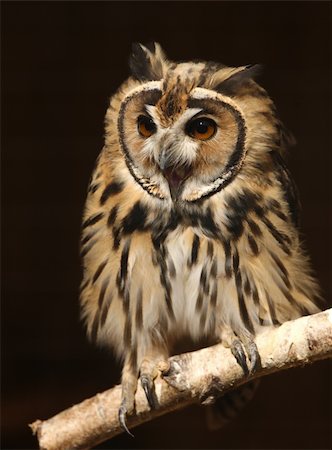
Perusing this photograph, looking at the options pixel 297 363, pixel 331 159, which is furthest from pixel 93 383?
pixel 297 363

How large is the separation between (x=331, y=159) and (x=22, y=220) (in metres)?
1.10

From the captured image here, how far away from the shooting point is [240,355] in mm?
1900

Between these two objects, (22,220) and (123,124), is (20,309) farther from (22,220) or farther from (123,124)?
(123,124)

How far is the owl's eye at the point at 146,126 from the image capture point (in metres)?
1.90

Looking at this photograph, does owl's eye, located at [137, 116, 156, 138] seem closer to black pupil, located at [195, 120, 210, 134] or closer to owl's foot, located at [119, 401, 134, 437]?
black pupil, located at [195, 120, 210, 134]

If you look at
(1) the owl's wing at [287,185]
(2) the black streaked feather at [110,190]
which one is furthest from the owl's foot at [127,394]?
(1) the owl's wing at [287,185]

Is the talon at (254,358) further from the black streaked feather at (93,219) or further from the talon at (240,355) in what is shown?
the black streaked feather at (93,219)

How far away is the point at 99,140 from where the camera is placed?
3.28 meters

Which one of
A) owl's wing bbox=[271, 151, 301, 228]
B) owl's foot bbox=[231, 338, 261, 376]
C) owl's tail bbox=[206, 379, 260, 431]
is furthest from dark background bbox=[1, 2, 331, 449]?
owl's foot bbox=[231, 338, 261, 376]

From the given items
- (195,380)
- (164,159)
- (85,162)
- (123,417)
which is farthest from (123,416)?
(85,162)

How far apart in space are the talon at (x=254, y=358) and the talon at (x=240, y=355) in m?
0.01

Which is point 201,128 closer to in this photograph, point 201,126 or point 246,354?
point 201,126

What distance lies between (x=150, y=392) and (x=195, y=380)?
0.15 meters

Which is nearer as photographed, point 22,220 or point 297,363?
point 297,363
